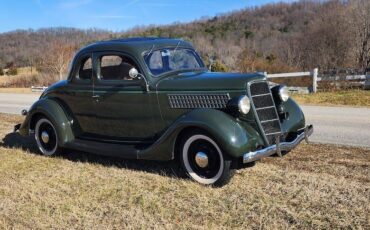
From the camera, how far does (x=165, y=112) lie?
597 centimetres

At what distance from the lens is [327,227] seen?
13.5 feet

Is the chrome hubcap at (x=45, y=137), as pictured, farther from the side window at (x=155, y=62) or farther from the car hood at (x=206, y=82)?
the car hood at (x=206, y=82)

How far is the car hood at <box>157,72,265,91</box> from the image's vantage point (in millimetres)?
5547

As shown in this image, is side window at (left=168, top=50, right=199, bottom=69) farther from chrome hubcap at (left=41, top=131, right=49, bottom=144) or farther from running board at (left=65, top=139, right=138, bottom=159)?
chrome hubcap at (left=41, top=131, right=49, bottom=144)

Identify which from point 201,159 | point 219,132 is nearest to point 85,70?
point 201,159

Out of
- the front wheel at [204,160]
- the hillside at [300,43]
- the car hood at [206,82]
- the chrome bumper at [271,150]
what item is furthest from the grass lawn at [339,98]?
the front wheel at [204,160]

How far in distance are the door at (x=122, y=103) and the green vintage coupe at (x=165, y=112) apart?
0.6 inches

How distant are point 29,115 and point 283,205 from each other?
488 centimetres

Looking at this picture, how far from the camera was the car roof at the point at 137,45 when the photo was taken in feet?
20.8

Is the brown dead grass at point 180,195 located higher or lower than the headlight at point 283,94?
lower

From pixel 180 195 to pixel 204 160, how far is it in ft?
1.90

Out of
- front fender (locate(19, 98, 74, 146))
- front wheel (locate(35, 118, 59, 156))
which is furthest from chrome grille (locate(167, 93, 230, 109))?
front wheel (locate(35, 118, 59, 156))

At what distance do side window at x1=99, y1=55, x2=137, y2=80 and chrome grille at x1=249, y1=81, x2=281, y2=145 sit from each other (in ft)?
5.90

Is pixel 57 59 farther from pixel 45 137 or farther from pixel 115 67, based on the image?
pixel 115 67
